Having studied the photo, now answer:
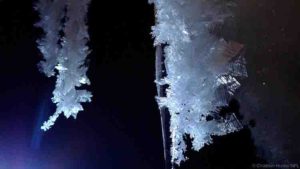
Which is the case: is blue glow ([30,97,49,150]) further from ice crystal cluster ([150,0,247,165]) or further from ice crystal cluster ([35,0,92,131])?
ice crystal cluster ([150,0,247,165])

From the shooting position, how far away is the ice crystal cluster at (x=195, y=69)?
3.97 feet

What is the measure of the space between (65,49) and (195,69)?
0.51 m

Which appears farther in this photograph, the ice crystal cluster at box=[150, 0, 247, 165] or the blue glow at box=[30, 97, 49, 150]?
the blue glow at box=[30, 97, 49, 150]

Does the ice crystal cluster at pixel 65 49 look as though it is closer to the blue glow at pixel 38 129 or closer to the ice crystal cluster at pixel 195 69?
the blue glow at pixel 38 129

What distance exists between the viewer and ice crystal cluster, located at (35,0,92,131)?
50.1 inches

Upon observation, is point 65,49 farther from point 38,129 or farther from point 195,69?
point 195,69

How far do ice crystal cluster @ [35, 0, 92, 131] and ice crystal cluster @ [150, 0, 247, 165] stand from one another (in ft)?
1.00

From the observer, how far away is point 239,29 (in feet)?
4.28

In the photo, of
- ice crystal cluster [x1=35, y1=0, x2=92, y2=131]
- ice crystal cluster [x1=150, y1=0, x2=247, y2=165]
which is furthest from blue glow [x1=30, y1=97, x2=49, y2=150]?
ice crystal cluster [x1=150, y1=0, x2=247, y2=165]

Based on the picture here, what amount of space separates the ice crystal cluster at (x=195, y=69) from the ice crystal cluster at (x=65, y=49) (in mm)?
304

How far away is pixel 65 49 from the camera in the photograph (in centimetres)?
128

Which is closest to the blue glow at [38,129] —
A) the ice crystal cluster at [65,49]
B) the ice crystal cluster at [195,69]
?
the ice crystal cluster at [65,49]

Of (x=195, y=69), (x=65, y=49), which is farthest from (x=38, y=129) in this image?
(x=195, y=69)

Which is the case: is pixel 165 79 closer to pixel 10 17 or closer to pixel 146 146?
pixel 146 146
